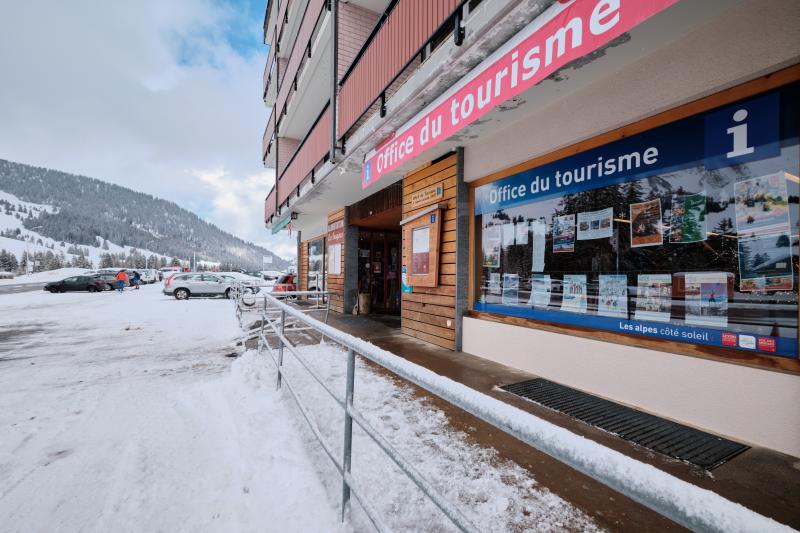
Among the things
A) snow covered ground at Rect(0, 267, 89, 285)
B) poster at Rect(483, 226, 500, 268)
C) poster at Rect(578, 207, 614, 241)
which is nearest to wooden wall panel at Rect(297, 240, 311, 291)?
poster at Rect(483, 226, 500, 268)

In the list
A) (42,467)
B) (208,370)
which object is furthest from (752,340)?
(208,370)

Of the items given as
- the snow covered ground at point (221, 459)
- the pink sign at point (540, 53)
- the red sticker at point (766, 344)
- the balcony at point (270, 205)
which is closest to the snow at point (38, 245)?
the balcony at point (270, 205)

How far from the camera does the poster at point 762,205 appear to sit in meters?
2.89

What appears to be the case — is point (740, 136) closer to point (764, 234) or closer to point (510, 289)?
point (764, 234)

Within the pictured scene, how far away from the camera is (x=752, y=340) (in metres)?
3.01

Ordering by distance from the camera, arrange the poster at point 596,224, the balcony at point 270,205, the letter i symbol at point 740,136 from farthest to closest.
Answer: the balcony at point 270,205 < the poster at point 596,224 < the letter i symbol at point 740,136

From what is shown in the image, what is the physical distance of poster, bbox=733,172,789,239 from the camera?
2.89 m

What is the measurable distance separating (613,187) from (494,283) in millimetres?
2243

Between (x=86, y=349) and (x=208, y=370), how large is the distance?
333 centimetres

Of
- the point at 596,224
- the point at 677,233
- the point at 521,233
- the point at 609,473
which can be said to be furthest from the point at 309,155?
the point at 609,473

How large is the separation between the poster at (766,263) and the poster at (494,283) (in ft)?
9.69

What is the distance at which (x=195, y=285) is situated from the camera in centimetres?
1895

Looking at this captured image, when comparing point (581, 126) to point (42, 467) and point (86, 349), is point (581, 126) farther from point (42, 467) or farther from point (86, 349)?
point (86, 349)

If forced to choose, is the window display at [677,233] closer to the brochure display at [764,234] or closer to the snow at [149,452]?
the brochure display at [764,234]
